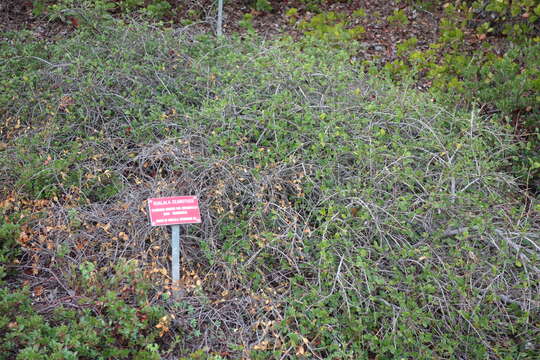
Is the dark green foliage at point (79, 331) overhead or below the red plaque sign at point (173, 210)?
below

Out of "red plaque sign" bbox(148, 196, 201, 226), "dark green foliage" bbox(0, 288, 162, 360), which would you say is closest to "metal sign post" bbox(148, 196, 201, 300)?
"red plaque sign" bbox(148, 196, 201, 226)

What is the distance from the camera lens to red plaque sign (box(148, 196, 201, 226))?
2.87 metres

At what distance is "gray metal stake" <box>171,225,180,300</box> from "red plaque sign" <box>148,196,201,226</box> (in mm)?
62

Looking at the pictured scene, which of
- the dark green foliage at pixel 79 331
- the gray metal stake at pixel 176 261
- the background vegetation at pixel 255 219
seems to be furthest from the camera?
the gray metal stake at pixel 176 261

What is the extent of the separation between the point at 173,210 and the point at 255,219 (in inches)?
22.3

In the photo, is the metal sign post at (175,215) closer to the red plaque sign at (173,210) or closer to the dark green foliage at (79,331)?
the red plaque sign at (173,210)

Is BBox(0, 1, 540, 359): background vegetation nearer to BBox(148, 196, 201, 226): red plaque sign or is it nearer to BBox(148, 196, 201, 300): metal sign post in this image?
BBox(148, 196, 201, 300): metal sign post

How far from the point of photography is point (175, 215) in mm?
2918

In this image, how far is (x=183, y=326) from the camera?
2.87 meters

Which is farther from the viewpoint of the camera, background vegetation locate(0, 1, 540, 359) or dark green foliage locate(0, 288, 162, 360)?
background vegetation locate(0, 1, 540, 359)

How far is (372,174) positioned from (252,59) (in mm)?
1587

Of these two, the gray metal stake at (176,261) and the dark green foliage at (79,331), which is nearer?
the dark green foliage at (79,331)

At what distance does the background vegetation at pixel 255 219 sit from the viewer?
280 centimetres

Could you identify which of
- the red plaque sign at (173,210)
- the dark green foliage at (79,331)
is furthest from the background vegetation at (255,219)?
the red plaque sign at (173,210)
